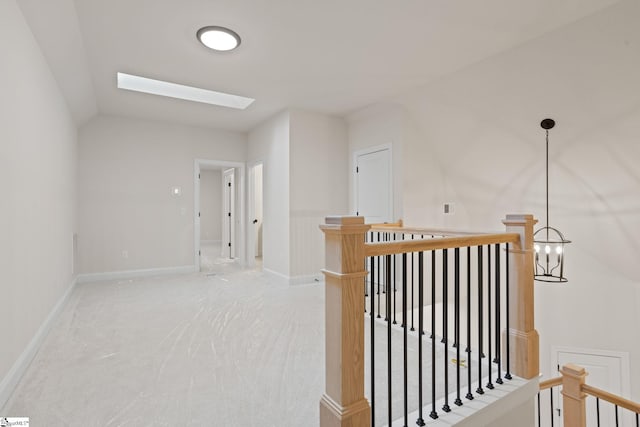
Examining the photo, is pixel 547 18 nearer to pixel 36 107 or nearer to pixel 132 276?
pixel 36 107

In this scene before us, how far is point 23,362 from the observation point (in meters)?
2.14

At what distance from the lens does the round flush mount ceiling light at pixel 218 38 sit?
271 centimetres

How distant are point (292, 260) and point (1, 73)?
3.54m

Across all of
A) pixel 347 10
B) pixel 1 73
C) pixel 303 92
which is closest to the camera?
pixel 1 73

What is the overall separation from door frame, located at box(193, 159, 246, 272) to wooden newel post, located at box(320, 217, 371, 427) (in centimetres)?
484

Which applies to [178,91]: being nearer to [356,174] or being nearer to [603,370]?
[356,174]

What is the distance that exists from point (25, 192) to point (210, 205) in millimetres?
7688

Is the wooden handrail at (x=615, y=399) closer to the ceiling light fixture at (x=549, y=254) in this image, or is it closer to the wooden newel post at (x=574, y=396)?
the wooden newel post at (x=574, y=396)

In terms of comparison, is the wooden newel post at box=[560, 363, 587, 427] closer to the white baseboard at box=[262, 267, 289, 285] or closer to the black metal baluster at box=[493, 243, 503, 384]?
the black metal baluster at box=[493, 243, 503, 384]

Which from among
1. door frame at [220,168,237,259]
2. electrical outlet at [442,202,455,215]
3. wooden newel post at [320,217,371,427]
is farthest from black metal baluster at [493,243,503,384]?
door frame at [220,168,237,259]

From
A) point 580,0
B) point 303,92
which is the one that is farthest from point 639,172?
point 303,92

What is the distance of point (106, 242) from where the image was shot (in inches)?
195

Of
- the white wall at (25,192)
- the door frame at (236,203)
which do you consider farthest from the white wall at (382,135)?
the white wall at (25,192)

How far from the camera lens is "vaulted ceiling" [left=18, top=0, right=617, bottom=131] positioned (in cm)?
240
